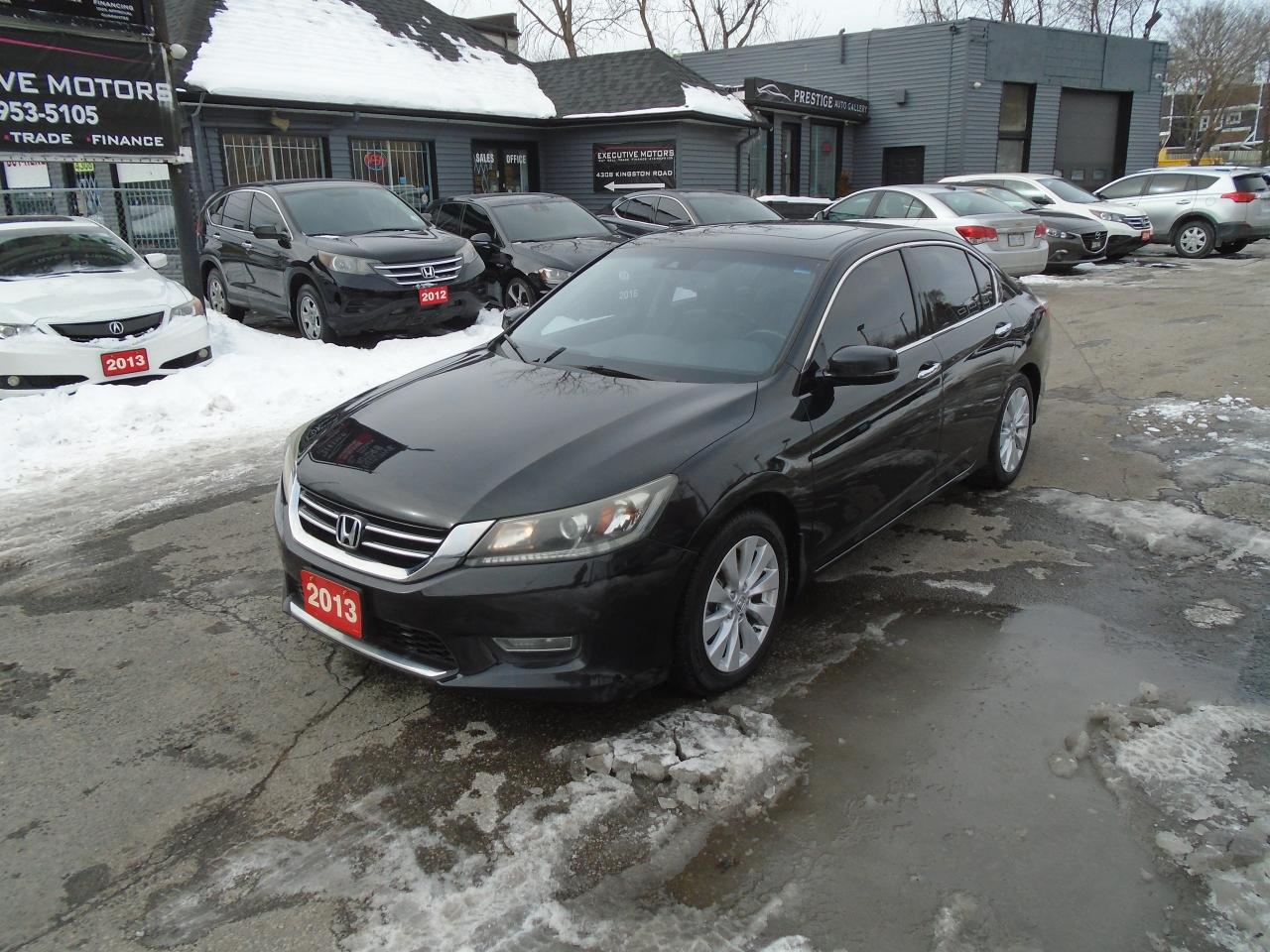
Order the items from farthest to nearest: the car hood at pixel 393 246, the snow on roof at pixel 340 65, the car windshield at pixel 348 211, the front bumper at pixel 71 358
Answer: the snow on roof at pixel 340 65
the car windshield at pixel 348 211
the car hood at pixel 393 246
the front bumper at pixel 71 358

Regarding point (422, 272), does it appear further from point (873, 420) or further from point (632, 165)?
point (632, 165)

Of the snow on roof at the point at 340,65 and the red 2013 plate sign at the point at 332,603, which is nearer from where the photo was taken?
the red 2013 plate sign at the point at 332,603

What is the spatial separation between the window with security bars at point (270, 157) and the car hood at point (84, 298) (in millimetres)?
8009

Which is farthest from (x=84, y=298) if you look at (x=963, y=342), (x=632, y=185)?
(x=632, y=185)

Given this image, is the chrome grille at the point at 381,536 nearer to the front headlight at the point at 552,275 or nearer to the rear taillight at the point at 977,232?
the front headlight at the point at 552,275

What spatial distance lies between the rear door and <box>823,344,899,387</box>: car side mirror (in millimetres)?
1070

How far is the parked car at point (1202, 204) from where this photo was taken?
1844cm

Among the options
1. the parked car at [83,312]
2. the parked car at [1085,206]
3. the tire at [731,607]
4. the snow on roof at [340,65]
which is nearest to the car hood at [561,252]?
the parked car at [83,312]

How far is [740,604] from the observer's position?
3557mm

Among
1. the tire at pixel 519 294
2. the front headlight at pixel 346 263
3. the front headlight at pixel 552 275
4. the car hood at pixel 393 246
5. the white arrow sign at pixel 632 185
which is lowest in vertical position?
the tire at pixel 519 294

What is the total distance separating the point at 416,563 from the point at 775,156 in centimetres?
2438

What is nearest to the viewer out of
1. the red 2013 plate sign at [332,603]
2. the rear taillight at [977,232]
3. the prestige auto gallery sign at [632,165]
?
the red 2013 plate sign at [332,603]

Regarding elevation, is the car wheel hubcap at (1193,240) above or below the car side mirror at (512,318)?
below

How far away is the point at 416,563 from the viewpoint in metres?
3.15
